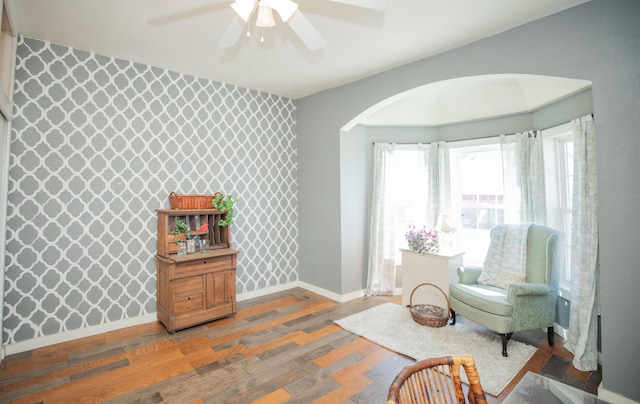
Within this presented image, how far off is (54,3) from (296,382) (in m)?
3.50

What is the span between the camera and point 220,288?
3678 millimetres

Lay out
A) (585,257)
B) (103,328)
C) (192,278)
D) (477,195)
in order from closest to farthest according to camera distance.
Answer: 1. (585,257)
2. (103,328)
3. (192,278)
4. (477,195)

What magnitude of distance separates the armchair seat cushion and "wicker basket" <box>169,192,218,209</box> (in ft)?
9.81

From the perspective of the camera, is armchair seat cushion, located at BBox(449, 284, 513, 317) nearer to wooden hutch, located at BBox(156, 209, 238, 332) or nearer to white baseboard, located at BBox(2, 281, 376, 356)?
white baseboard, located at BBox(2, 281, 376, 356)

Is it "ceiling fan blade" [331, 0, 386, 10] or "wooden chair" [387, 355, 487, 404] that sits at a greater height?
"ceiling fan blade" [331, 0, 386, 10]

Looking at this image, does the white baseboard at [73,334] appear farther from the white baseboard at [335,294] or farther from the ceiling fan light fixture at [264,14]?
the ceiling fan light fixture at [264,14]

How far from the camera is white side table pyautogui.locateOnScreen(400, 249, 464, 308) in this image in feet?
12.1

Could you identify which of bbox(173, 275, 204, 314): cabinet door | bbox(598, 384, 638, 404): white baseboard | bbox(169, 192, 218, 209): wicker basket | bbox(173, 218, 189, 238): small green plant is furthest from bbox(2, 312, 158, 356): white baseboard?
bbox(598, 384, 638, 404): white baseboard

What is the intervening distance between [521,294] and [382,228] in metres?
2.00

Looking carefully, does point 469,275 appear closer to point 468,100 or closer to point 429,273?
point 429,273

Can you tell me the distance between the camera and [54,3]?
248cm

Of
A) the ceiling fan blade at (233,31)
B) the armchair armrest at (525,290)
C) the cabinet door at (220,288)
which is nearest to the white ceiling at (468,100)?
the armchair armrest at (525,290)

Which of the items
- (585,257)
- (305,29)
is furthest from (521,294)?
(305,29)

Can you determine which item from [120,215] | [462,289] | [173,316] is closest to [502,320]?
[462,289]
